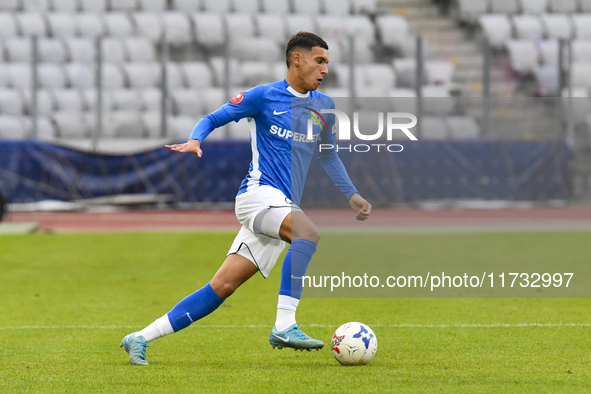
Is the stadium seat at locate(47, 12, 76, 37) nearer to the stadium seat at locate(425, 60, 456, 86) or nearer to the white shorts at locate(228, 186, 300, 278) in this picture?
the stadium seat at locate(425, 60, 456, 86)

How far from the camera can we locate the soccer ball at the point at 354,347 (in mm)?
4789

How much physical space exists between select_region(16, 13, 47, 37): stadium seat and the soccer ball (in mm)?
18200

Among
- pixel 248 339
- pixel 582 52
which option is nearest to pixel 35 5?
pixel 582 52

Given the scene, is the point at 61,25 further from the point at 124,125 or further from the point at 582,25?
the point at 582,25

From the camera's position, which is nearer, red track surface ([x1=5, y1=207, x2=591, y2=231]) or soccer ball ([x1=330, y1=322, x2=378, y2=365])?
soccer ball ([x1=330, y1=322, x2=378, y2=365])

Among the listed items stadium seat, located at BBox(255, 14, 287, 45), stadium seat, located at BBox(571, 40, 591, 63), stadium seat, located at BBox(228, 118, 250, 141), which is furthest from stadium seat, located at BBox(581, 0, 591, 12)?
stadium seat, located at BBox(228, 118, 250, 141)

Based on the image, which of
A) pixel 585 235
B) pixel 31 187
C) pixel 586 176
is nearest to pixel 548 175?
pixel 586 176

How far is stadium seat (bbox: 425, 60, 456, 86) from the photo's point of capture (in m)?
19.2

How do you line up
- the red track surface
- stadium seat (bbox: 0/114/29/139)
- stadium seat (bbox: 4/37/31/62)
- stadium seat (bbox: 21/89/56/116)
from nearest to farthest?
the red track surface < stadium seat (bbox: 0/114/29/139) < stadium seat (bbox: 21/89/56/116) < stadium seat (bbox: 4/37/31/62)

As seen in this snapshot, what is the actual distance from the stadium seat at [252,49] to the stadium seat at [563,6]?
919cm

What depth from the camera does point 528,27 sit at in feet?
76.0

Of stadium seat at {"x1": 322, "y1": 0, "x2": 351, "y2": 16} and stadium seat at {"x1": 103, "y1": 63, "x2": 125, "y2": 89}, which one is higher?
stadium seat at {"x1": 322, "y1": 0, "x2": 351, "y2": 16}

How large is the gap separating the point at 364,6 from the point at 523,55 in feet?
16.1

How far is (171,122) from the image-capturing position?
19.1 metres
